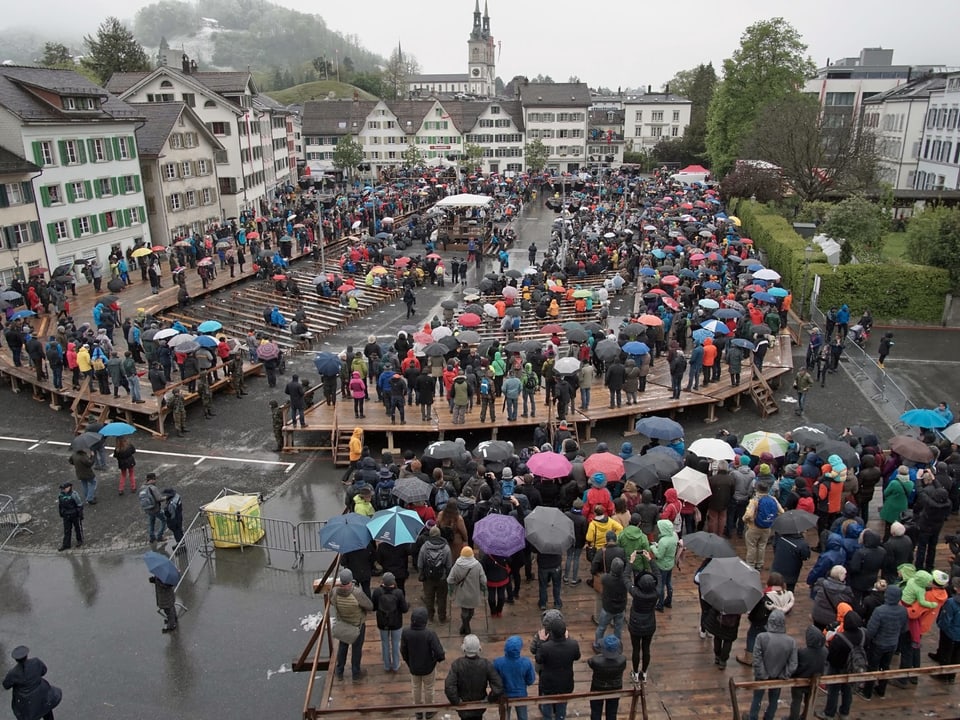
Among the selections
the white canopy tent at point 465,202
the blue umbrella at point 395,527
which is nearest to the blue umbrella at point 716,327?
the blue umbrella at point 395,527

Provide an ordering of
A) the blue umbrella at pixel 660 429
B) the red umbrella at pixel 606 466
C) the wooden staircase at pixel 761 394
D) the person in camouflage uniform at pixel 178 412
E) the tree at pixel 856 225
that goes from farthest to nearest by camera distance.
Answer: the tree at pixel 856 225
the wooden staircase at pixel 761 394
the person in camouflage uniform at pixel 178 412
the blue umbrella at pixel 660 429
the red umbrella at pixel 606 466

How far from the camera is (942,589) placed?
923 centimetres

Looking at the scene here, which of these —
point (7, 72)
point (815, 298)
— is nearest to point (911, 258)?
point (815, 298)

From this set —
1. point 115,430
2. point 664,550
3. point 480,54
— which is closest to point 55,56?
point 115,430

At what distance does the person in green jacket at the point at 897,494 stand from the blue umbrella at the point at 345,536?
8.88 metres

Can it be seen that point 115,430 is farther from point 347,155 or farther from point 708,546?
point 347,155

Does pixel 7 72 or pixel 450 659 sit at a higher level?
pixel 7 72

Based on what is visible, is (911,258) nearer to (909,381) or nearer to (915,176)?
(909,381)

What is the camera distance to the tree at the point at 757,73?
6181 cm

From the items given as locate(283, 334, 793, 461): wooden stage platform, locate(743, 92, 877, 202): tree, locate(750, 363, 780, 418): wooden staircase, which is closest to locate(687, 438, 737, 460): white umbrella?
locate(283, 334, 793, 461): wooden stage platform

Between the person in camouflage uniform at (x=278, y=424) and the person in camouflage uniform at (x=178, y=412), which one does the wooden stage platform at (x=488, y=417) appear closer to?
the person in camouflage uniform at (x=278, y=424)

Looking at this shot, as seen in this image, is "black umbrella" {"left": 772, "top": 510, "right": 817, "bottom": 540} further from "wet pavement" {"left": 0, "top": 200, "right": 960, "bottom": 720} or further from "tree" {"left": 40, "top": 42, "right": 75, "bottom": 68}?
"tree" {"left": 40, "top": 42, "right": 75, "bottom": 68}

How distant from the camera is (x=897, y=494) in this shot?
12570 mm

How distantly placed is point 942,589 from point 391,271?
31.0m
